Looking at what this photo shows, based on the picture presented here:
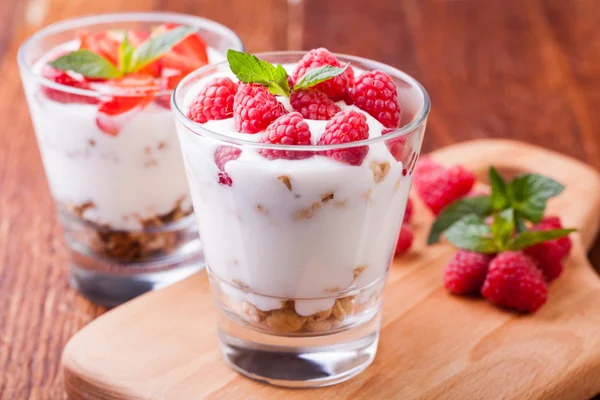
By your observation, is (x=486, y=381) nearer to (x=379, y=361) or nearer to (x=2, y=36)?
(x=379, y=361)

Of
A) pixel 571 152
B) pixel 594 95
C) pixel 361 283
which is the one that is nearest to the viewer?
pixel 361 283

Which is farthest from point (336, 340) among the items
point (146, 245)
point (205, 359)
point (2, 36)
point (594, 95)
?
point (2, 36)

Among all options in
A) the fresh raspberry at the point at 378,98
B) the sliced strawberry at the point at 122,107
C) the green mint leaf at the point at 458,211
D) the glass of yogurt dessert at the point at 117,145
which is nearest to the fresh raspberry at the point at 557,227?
the green mint leaf at the point at 458,211

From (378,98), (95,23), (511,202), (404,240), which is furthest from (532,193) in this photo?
(95,23)

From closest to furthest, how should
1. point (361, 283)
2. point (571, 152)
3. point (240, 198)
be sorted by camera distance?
point (240, 198) → point (361, 283) → point (571, 152)

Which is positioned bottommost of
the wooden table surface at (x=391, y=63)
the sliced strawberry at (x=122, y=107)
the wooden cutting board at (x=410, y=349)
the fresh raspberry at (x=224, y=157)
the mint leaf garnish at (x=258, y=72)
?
the wooden table surface at (x=391, y=63)

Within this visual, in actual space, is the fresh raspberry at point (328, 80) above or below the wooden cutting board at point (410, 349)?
above

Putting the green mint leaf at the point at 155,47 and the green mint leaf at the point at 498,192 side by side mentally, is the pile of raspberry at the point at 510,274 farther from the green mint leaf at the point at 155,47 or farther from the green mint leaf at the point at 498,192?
the green mint leaf at the point at 155,47
